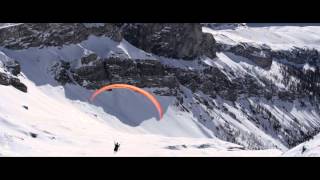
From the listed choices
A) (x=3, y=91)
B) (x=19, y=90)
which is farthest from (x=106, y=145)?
(x=19, y=90)
